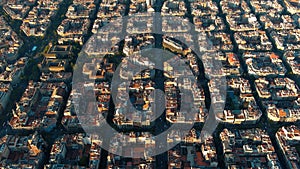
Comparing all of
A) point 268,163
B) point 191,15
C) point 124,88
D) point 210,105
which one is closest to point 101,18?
point 191,15

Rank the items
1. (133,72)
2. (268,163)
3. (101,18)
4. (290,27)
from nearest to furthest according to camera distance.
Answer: (268,163)
(133,72)
(290,27)
(101,18)

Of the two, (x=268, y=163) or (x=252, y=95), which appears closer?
(x=268, y=163)

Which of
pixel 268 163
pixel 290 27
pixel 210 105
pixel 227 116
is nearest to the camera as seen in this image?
pixel 268 163

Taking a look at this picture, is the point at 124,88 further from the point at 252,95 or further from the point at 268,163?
the point at 268,163

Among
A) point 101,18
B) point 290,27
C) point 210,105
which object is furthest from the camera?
point 101,18

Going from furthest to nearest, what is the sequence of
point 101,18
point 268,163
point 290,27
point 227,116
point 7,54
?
point 101,18
point 290,27
point 7,54
point 227,116
point 268,163

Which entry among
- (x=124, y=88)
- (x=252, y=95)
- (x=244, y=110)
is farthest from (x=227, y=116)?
(x=124, y=88)

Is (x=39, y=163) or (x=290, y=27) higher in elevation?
(x=290, y=27)

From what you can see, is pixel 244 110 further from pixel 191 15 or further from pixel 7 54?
pixel 7 54

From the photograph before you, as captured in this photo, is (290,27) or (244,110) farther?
(290,27)
